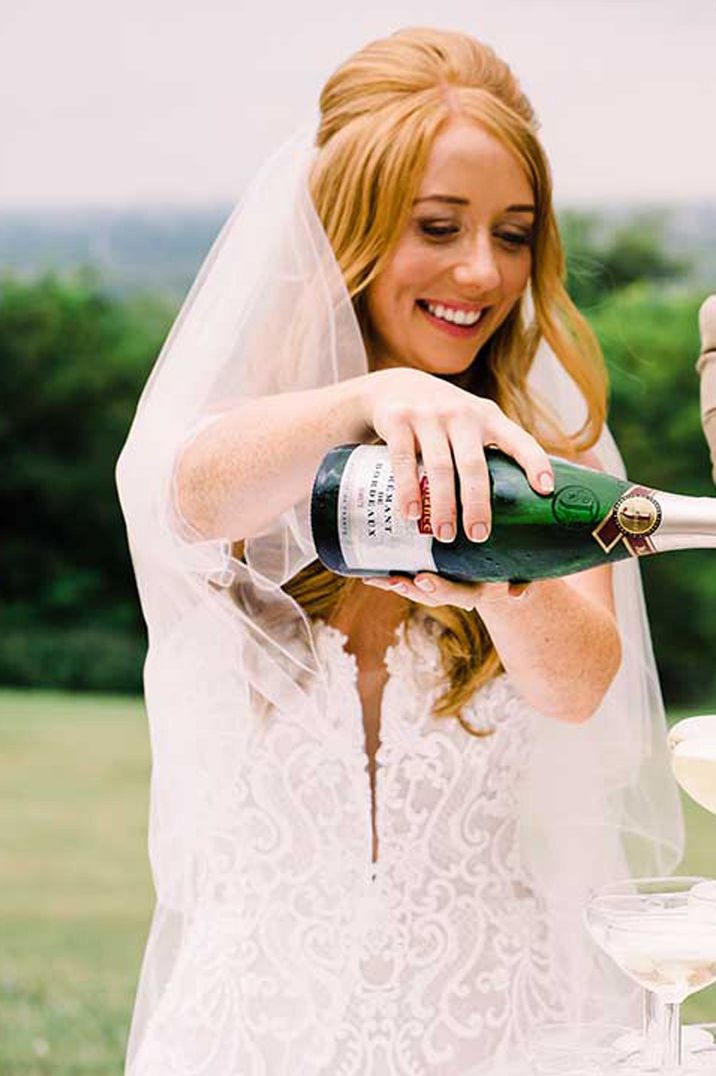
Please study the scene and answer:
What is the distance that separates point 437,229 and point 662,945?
0.95m

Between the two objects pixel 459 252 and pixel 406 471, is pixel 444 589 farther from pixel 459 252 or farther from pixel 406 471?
pixel 459 252

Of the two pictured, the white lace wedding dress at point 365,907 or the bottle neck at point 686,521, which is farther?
the white lace wedding dress at point 365,907

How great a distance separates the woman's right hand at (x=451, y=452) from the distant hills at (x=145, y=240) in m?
5.08

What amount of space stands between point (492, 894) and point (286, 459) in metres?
0.60

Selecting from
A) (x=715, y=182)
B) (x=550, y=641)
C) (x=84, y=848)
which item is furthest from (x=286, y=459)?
(x=84, y=848)

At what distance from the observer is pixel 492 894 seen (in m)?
1.96

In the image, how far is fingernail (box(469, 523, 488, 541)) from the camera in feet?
4.12

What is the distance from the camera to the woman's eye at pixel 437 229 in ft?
6.30

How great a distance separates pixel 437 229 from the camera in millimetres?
1922

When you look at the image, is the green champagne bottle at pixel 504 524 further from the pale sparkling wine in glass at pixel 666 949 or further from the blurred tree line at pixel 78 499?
the blurred tree line at pixel 78 499

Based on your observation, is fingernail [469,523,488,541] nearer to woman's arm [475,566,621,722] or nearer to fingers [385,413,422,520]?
fingers [385,413,422,520]

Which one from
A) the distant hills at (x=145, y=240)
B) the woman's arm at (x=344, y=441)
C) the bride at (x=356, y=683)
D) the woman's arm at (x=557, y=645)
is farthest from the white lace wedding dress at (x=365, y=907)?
the distant hills at (x=145, y=240)

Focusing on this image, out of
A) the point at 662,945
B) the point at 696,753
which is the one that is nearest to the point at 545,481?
the point at 696,753

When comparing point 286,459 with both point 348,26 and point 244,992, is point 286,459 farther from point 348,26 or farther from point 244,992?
point 348,26
